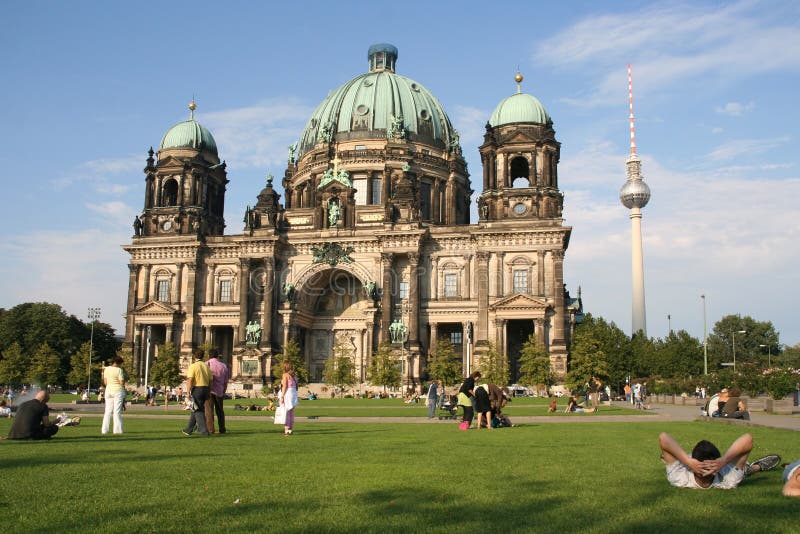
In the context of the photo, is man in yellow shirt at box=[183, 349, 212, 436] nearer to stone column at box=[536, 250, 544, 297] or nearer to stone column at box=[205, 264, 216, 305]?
stone column at box=[536, 250, 544, 297]

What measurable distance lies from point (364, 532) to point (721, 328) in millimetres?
139515

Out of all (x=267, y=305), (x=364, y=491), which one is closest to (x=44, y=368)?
(x=267, y=305)

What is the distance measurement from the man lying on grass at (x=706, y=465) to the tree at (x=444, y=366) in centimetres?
5700

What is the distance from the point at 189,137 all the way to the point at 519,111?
120 ft

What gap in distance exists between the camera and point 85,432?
20.3m

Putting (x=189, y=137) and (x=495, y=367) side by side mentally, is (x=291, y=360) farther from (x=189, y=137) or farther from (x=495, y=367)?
(x=189, y=137)

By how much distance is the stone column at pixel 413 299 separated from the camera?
241ft

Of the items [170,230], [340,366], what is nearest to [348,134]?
[170,230]

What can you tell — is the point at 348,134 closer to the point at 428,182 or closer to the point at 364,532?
the point at 428,182

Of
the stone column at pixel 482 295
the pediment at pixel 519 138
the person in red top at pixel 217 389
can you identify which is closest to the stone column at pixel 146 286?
the stone column at pixel 482 295

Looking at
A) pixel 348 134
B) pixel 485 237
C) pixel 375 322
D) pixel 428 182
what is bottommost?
pixel 375 322

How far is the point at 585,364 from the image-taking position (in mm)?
61406

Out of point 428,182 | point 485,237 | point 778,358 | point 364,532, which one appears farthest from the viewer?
point 778,358

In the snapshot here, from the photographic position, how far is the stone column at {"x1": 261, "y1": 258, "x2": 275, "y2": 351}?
252 ft
